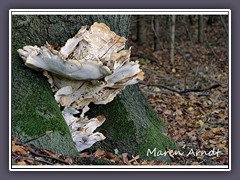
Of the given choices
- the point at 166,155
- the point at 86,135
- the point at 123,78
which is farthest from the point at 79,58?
the point at 166,155

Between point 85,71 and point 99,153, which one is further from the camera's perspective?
point 99,153

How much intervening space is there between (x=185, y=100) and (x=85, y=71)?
4916mm

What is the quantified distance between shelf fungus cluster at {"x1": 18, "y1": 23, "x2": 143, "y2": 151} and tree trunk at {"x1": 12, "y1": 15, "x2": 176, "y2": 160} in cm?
16

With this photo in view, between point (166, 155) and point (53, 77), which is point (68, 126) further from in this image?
point (166, 155)

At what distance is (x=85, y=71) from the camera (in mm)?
3873

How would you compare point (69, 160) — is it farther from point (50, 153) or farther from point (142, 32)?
point (142, 32)

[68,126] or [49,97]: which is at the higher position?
[49,97]

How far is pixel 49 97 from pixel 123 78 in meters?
0.72

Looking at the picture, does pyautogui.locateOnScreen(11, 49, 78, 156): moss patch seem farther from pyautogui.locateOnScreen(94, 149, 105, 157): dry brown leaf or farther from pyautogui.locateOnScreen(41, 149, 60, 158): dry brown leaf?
pyautogui.locateOnScreen(94, 149, 105, 157): dry brown leaf

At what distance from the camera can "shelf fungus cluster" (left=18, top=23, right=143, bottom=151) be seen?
386 cm

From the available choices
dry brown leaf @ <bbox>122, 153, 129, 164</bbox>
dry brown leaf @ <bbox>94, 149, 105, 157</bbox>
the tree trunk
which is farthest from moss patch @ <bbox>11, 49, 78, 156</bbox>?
dry brown leaf @ <bbox>122, 153, 129, 164</bbox>

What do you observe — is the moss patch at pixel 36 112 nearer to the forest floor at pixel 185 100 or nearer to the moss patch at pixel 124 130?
the forest floor at pixel 185 100

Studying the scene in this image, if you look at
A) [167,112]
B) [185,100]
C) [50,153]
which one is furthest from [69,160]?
[185,100]

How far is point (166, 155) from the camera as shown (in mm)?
5059
